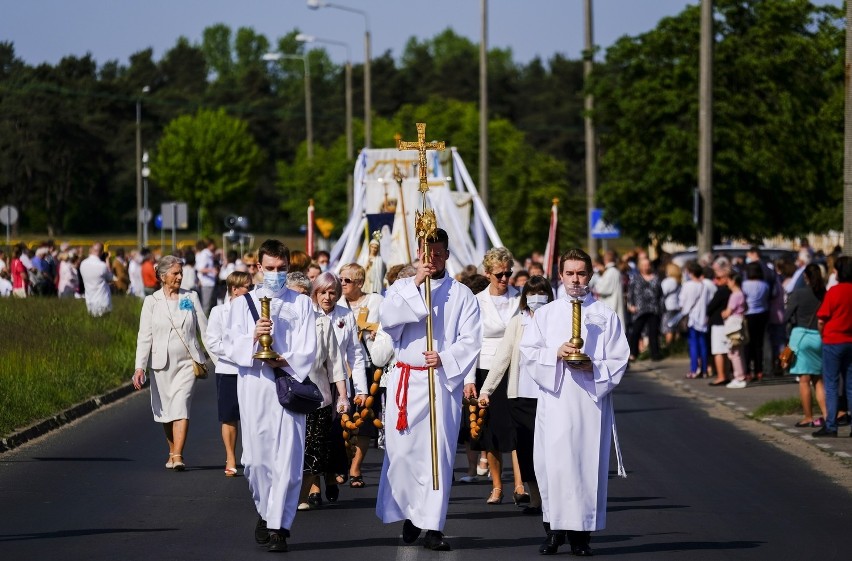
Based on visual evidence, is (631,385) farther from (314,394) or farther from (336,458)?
(314,394)

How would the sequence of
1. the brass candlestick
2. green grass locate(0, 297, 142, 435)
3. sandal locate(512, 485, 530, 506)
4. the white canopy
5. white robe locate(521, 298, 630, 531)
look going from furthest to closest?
1. the white canopy
2. green grass locate(0, 297, 142, 435)
3. sandal locate(512, 485, 530, 506)
4. white robe locate(521, 298, 630, 531)
5. the brass candlestick

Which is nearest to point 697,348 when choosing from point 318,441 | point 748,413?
point 748,413

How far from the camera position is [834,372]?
688 inches

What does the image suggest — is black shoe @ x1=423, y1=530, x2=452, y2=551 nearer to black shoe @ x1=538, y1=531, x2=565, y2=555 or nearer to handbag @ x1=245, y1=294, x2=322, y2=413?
black shoe @ x1=538, y1=531, x2=565, y2=555

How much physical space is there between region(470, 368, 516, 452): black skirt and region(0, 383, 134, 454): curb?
515 cm

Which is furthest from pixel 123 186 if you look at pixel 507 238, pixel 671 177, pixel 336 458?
pixel 336 458

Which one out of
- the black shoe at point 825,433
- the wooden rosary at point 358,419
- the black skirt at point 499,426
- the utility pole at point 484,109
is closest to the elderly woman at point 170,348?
the black skirt at point 499,426

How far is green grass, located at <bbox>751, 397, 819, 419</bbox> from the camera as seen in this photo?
66.5ft

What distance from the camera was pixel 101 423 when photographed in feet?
63.2

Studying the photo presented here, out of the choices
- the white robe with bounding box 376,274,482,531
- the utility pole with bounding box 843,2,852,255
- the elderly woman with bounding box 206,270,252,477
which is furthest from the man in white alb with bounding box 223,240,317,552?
the utility pole with bounding box 843,2,852,255

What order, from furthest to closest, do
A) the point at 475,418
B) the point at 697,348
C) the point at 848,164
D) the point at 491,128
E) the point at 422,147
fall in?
the point at 491,128 → the point at 697,348 → the point at 848,164 → the point at 475,418 → the point at 422,147

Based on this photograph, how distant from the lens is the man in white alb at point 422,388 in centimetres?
1055

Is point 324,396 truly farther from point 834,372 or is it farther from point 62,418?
point 62,418

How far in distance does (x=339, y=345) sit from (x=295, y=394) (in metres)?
1.63
